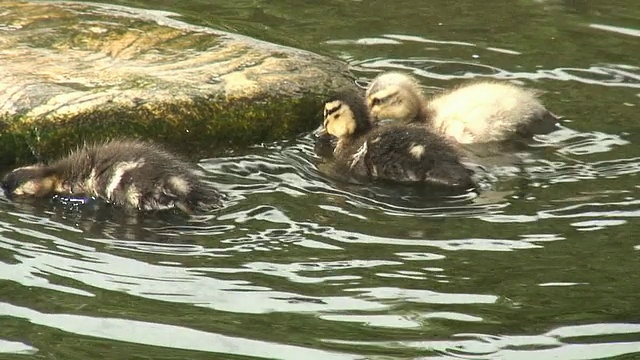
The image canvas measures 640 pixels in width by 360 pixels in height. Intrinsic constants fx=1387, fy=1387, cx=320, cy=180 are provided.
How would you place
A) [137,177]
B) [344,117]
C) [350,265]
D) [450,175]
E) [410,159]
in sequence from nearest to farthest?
[350,265]
[137,177]
[450,175]
[410,159]
[344,117]

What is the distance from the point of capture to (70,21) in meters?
7.29

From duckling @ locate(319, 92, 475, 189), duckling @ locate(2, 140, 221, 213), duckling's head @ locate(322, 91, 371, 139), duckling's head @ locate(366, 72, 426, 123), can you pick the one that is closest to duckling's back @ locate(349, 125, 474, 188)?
duckling @ locate(319, 92, 475, 189)

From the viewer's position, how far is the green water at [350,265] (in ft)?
13.6

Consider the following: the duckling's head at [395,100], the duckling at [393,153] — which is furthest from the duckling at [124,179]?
the duckling's head at [395,100]

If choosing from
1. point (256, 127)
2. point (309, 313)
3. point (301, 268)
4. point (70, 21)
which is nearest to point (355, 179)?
point (256, 127)

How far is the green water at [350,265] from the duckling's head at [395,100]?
1.74ft

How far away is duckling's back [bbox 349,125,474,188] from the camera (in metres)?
5.81

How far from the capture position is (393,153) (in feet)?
19.5

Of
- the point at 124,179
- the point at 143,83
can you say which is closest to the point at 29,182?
the point at 124,179

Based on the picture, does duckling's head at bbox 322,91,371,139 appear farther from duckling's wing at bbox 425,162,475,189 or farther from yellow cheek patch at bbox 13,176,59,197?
yellow cheek patch at bbox 13,176,59,197

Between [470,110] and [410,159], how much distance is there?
74cm

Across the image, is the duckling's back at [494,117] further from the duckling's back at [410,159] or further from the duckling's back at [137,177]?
the duckling's back at [137,177]

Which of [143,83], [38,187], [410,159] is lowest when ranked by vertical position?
[38,187]

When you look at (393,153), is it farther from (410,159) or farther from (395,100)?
(395,100)
